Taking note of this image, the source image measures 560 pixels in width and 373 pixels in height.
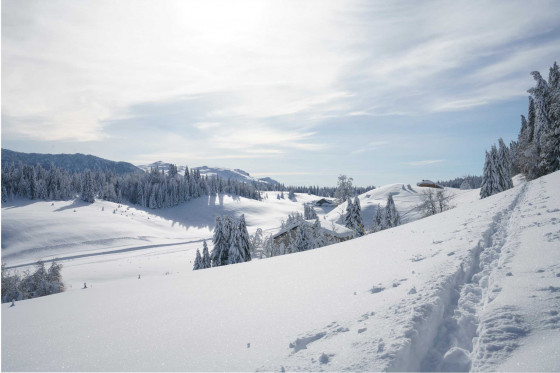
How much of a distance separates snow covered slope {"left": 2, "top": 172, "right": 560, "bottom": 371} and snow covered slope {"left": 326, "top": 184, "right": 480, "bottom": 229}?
59643 millimetres

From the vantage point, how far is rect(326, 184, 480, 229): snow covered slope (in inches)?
2800

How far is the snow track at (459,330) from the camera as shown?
11.5ft

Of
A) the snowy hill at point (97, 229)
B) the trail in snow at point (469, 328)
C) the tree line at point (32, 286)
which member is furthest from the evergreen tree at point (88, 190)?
the trail in snow at point (469, 328)

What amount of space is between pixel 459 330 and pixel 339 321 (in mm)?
1731

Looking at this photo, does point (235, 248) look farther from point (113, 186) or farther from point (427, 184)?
point (113, 186)

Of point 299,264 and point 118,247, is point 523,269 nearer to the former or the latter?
point 299,264

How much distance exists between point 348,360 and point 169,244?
73.9m

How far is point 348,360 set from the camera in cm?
358

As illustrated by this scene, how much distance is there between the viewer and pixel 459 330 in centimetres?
419

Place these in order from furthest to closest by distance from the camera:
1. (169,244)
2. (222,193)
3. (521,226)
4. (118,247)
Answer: (222,193), (169,244), (118,247), (521,226)

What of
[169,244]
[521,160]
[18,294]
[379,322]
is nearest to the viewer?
[379,322]

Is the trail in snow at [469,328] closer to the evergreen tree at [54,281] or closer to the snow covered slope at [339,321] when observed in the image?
the snow covered slope at [339,321]

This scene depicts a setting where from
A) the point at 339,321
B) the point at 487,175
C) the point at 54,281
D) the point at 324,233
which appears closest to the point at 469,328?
the point at 339,321

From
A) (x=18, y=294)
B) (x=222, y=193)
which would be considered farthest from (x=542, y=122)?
(x=222, y=193)
